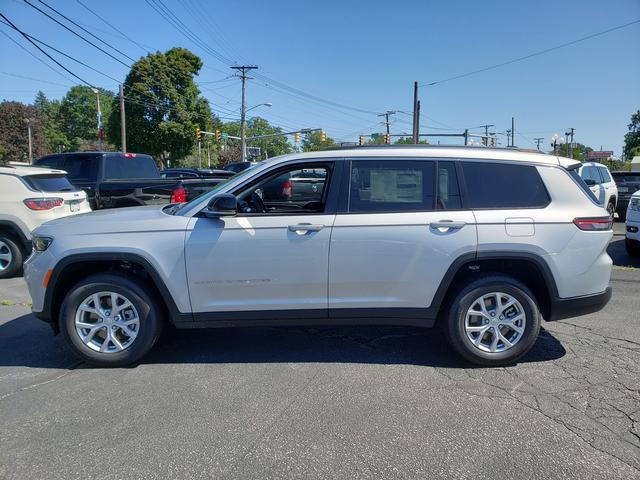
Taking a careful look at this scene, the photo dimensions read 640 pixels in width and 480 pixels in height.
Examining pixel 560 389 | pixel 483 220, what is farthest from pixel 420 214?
pixel 560 389

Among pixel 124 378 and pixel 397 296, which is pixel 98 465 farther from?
pixel 397 296

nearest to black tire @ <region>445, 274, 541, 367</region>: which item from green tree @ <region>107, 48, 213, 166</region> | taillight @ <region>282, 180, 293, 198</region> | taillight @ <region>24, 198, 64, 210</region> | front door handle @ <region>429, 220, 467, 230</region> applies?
front door handle @ <region>429, 220, 467, 230</region>

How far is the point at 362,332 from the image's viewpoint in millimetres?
5023

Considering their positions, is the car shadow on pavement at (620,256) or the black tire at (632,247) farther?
the black tire at (632,247)

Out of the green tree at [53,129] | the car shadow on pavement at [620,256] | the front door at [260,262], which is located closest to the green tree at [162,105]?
the car shadow on pavement at [620,256]

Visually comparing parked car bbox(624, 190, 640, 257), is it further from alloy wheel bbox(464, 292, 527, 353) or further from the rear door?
the rear door

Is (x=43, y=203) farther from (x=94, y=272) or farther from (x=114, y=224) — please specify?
(x=114, y=224)

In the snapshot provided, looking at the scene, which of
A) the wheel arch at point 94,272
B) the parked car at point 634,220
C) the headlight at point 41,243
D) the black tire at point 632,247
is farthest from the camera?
the black tire at point 632,247

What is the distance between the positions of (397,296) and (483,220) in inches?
37.9

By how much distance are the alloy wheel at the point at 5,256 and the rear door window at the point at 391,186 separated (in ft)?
21.1

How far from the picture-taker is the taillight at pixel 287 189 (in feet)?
16.1

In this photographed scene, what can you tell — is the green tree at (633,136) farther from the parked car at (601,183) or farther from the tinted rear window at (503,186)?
the tinted rear window at (503,186)

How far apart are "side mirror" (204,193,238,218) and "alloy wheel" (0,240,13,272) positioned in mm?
5473

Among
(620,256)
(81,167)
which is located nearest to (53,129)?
(81,167)
